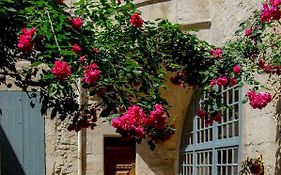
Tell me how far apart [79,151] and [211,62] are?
13.9ft

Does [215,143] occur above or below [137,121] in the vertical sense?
below

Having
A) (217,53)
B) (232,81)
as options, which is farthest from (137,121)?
(217,53)

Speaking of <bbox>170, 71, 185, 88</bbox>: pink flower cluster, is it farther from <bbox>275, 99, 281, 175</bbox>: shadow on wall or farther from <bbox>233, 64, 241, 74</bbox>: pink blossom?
<bbox>275, 99, 281, 175</bbox>: shadow on wall

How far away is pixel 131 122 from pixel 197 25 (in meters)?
3.78

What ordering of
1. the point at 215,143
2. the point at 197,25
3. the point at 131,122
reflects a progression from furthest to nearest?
the point at 215,143 → the point at 197,25 → the point at 131,122

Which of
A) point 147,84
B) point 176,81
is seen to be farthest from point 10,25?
point 176,81

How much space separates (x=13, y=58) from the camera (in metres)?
4.14

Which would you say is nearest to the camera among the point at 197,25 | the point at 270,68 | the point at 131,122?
the point at 131,122

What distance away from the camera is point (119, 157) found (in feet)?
31.5

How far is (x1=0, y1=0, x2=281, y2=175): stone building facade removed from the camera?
5012mm

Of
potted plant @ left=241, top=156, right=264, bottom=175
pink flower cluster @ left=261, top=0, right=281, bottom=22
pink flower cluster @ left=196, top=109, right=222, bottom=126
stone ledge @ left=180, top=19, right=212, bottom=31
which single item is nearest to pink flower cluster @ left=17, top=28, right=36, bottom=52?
pink flower cluster @ left=261, top=0, right=281, bottom=22

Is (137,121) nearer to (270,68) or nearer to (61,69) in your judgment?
(61,69)

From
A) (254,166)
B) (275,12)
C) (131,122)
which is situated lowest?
(254,166)

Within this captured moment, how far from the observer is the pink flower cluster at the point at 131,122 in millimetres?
3363
